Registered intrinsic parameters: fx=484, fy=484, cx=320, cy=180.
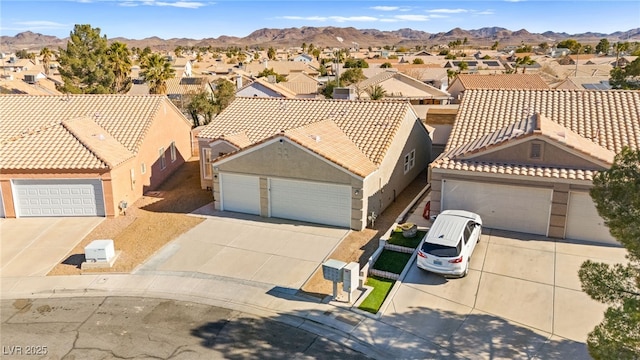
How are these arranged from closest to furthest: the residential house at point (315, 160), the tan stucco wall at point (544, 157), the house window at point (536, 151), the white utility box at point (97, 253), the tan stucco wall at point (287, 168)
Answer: the white utility box at point (97, 253), the tan stucco wall at point (544, 157), the house window at point (536, 151), the tan stucco wall at point (287, 168), the residential house at point (315, 160)

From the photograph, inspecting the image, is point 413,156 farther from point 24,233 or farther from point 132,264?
point 24,233

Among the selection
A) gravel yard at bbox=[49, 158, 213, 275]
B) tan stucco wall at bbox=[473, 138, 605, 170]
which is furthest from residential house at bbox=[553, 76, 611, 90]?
gravel yard at bbox=[49, 158, 213, 275]

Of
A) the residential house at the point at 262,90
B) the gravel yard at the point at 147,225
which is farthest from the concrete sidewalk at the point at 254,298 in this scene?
the residential house at the point at 262,90

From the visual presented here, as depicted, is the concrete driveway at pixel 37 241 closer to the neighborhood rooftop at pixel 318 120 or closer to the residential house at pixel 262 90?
the neighborhood rooftop at pixel 318 120

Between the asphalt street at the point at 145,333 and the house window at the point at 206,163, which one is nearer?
the asphalt street at the point at 145,333

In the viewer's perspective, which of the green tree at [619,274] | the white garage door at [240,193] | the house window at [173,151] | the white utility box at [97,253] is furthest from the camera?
the house window at [173,151]

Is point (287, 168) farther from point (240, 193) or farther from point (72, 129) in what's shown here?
point (72, 129)

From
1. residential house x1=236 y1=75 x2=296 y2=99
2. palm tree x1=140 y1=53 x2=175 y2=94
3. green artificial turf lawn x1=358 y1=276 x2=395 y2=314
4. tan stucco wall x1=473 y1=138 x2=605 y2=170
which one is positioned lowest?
green artificial turf lawn x1=358 y1=276 x2=395 y2=314

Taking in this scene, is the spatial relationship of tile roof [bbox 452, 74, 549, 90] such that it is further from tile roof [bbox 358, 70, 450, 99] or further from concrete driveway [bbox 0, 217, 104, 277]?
concrete driveway [bbox 0, 217, 104, 277]
